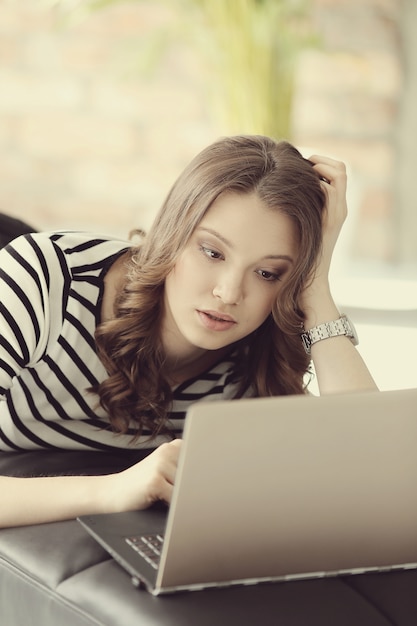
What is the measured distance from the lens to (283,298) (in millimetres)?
1374

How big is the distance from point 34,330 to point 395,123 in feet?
6.48

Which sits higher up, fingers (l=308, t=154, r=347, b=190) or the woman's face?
fingers (l=308, t=154, r=347, b=190)

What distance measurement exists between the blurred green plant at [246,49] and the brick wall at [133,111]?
254 mm

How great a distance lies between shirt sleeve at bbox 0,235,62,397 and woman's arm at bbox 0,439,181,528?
0.60ft

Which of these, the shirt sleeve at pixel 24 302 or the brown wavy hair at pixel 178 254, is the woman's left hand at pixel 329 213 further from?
the shirt sleeve at pixel 24 302

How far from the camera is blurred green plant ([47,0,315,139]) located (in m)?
2.65


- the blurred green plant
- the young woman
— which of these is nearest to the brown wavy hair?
the young woman

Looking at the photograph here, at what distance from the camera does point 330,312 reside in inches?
57.6

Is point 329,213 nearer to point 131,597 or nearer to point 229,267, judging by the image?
point 229,267

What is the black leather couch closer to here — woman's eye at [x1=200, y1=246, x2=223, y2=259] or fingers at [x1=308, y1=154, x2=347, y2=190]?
woman's eye at [x1=200, y1=246, x2=223, y2=259]

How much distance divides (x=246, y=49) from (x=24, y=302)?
1610 mm

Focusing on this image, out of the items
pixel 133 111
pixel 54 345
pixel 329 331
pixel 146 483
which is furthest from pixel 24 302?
pixel 133 111

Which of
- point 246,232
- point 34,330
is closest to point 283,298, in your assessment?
point 246,232

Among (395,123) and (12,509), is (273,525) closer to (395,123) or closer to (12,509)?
(12,509)
